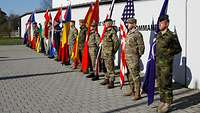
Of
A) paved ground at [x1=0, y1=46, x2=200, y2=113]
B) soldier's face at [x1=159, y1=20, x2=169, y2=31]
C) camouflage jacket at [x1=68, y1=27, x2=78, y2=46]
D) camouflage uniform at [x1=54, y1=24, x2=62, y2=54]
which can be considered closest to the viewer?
soldier's face at [x1=159, y1=20, x2=169, y2=31]

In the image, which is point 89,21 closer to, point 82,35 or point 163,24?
point 82,35

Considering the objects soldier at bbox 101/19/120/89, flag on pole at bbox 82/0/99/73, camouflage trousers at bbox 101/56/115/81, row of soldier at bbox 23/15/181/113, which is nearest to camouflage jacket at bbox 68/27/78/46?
flag on pole at bbox 82/0/99/73

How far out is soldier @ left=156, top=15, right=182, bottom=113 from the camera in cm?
822

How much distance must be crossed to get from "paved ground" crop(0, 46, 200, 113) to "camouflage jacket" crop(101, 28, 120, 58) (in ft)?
3.22

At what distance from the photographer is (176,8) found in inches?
457

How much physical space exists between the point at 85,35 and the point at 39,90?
135 inches

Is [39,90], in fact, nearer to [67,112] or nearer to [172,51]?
[67,112]

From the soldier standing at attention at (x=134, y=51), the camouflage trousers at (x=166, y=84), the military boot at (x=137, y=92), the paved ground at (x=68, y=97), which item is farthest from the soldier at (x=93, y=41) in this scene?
the camouflage trousers at (x=166, y=84)

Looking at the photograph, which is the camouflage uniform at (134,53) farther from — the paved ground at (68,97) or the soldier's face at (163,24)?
the soldier's face at (163,24)

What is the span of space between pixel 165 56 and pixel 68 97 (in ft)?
9.51

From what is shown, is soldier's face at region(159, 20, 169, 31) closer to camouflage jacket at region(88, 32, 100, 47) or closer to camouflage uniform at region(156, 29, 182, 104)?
camouflage uniform at region(156, 29, 182, 104)

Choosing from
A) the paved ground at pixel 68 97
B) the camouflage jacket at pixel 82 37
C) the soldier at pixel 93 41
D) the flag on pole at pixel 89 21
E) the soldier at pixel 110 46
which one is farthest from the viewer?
the camouflage jacket at pixel 82 37

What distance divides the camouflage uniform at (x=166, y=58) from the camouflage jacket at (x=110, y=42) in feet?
9.27

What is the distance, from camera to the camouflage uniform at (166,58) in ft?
27.0
